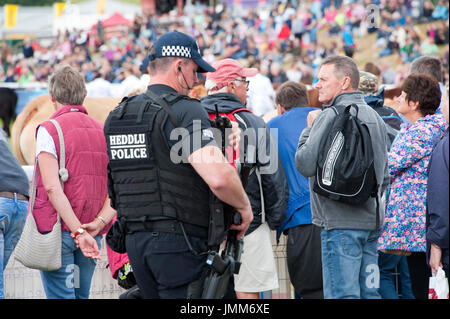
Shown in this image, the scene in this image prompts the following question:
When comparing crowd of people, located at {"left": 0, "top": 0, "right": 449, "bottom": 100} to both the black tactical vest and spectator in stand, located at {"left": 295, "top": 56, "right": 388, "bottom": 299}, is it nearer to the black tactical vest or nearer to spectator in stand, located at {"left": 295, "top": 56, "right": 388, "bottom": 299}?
spectator in stand, located at {"left": 295, "top": 56, "right": 388, "bottom": 299}

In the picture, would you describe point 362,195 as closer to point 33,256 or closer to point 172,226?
point 172,226

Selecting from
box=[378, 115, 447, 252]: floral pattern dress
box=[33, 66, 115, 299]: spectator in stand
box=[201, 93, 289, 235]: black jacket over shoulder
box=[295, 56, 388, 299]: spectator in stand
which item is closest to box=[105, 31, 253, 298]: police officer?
box=[295, 56, 388, 299]: spectator in stand

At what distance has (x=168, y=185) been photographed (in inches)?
136

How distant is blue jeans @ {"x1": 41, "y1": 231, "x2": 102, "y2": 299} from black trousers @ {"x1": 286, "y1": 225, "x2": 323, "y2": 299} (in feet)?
4.68

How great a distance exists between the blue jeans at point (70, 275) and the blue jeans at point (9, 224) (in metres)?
0.34

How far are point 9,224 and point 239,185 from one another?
2.17 m

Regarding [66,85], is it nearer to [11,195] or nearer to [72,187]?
[72,187]

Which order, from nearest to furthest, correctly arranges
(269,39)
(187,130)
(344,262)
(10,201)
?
(187,130) < (344,262) < (10,201) < (269,39)

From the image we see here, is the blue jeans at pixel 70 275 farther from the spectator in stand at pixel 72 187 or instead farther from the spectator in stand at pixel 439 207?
the spectator in stand at pixel 439 207

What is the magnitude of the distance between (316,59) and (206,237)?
23.6m

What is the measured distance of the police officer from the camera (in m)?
3.38

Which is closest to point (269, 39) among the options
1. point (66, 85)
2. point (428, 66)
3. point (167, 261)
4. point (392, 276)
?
point (428, 66)

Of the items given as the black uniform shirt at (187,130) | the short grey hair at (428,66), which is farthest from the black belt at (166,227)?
the short grey hair at (428,66)

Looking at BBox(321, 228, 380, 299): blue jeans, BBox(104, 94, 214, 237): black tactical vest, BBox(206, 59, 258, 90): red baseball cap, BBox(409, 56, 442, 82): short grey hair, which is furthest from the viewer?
BBox(409, 56, 442, 82): short grey hair
